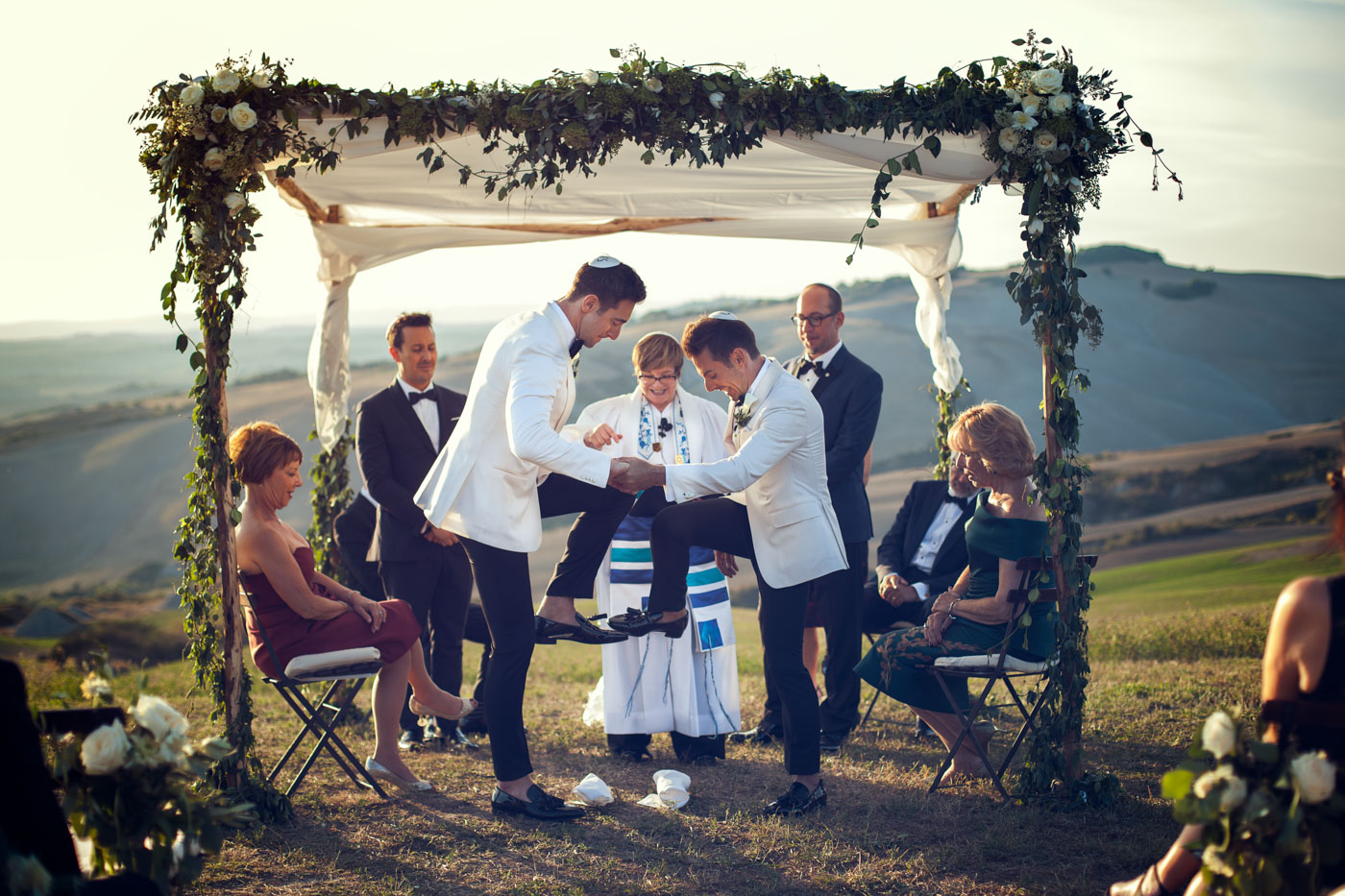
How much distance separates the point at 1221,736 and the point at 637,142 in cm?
322

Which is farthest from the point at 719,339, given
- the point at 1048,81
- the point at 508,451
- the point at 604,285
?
the point at 1048,81

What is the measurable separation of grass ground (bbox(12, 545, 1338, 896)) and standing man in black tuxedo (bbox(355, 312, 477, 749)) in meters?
0.60

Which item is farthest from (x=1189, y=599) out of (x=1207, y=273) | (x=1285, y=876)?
(x=1207, y=273)

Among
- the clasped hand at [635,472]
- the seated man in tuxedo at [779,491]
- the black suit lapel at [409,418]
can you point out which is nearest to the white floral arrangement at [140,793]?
the clasped hand at [635,472]

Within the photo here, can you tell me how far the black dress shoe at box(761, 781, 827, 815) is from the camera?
4156 mm

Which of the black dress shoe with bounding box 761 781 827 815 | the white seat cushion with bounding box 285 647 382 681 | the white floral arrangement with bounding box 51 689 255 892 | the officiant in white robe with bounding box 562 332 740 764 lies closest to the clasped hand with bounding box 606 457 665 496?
the officiant in white robe with bounding box 562 332 740 764

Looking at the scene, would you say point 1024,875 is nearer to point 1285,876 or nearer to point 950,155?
point 1285,876

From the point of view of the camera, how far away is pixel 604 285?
165 inches

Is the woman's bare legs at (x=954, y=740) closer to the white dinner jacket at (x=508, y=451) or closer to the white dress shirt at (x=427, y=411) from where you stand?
the white dinner jacket at (x=508, y=451)

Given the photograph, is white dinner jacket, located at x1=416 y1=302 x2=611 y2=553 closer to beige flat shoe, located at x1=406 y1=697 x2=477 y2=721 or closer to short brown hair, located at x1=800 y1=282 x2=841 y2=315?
beige flat shoe, located at x1=406 y1=697 x2=477 y2=721

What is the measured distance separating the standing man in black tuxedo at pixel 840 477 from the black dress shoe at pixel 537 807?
57.8 inches

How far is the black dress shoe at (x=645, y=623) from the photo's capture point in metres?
4.47

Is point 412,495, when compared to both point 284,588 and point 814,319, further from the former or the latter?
point 814,319

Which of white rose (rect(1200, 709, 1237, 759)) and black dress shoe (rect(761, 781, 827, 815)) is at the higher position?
white rose (rect(1200, 709, 1237, 759))
